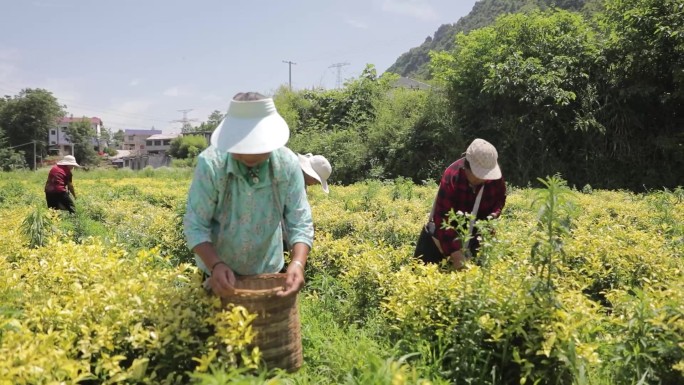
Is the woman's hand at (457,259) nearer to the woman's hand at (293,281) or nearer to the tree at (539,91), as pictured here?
the woman's hand at (293,281)

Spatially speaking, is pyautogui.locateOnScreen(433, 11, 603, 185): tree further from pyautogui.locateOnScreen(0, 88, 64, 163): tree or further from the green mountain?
pyautogui.locateOnScreen(0, 88, 64, 163): tree

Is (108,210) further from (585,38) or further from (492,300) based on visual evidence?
(585,38)

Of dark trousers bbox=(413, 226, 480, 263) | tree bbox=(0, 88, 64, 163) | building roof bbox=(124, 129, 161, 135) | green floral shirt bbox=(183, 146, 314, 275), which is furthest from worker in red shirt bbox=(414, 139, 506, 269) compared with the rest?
building roof bbox=(124, 129, 161, 135)

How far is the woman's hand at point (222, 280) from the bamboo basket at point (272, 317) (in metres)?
0.03

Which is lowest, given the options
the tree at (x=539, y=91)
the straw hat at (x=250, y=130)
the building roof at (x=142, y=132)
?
the straw hat at (x=250, y=130)

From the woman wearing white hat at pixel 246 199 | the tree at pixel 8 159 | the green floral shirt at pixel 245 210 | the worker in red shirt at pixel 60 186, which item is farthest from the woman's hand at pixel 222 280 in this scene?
the tree at pixel 8 159

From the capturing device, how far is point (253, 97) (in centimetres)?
238

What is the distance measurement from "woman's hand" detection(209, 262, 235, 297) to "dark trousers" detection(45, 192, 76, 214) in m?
7.02

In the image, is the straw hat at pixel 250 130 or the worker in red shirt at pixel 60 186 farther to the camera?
the worker in red shirt at pixel 60 186

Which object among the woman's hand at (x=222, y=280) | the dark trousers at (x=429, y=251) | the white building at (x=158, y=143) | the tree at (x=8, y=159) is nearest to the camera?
the woman's hand at (x=222, y=280)

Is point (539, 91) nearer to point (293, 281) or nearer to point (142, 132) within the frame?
point (293, 281)

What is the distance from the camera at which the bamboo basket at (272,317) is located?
2.18 meters

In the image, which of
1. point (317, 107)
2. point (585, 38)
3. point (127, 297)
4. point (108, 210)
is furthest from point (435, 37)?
point (127, 297)

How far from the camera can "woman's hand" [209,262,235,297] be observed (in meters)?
2.20
